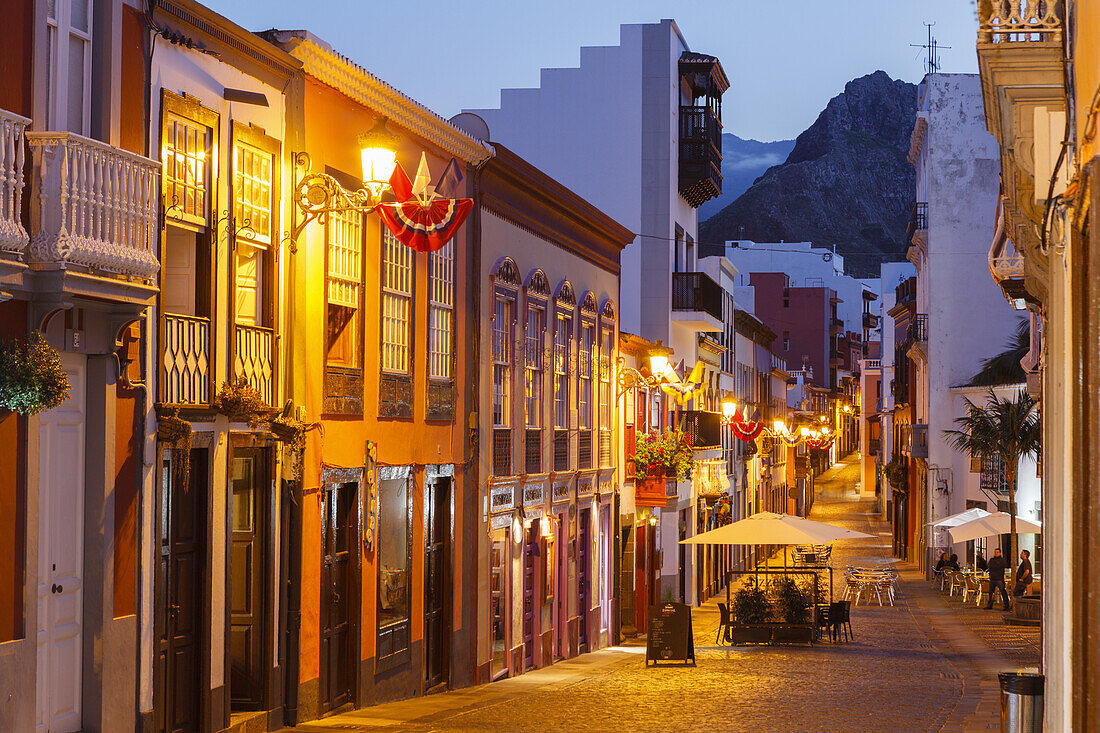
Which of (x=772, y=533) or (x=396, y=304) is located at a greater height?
(x=396, y=304)

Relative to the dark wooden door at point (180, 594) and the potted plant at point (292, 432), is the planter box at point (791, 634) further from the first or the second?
the dark wooden door at point (180, 594)

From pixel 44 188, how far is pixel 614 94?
26.8 metres

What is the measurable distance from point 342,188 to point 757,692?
27.8 feet

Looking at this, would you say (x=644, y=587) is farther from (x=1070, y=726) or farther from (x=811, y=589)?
(x=1070, y=726)

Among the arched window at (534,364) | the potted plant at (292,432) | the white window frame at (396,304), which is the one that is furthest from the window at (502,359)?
the potted plant at (292,432)

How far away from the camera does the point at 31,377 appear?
8930 mm

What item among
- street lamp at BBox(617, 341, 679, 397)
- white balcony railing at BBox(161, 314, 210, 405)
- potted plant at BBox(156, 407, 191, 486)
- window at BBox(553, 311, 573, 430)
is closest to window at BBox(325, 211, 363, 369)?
white balcony railing at BBox(161, 314, 210, 405)

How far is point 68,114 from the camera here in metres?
10.2

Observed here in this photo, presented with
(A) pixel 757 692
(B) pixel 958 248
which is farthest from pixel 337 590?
(B) pixel 958 248

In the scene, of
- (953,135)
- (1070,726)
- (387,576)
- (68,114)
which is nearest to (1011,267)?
(387,576)

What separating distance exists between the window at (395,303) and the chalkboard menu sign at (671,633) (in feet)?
21.6

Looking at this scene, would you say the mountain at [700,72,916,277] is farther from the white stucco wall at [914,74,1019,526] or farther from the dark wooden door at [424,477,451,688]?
the dark wooden door at [424,477,451,688]

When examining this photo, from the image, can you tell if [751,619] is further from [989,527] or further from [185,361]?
[185,361]

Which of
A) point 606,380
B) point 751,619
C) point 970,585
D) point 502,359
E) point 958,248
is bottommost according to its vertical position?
point 970,585
